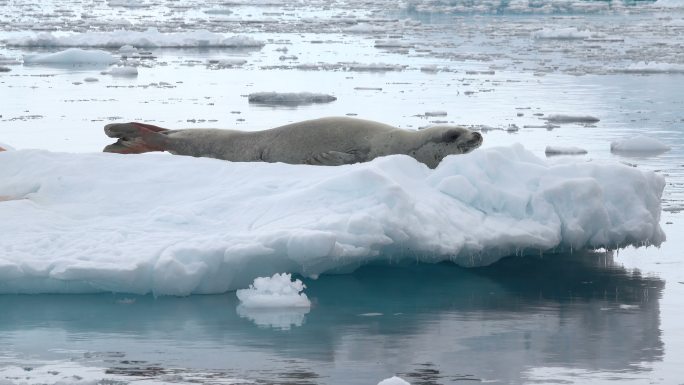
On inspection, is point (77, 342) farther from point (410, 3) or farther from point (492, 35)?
point (410, 3)

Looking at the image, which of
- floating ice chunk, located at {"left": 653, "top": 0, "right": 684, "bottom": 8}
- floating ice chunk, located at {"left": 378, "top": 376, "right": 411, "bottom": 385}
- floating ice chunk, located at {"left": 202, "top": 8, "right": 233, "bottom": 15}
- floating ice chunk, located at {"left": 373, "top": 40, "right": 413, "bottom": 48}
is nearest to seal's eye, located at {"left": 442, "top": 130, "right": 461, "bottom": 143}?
floating ice chunk, located at {"left": 378, "top": 376, "right": 411, "bottom": 385}

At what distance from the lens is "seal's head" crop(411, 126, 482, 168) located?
6.90 m

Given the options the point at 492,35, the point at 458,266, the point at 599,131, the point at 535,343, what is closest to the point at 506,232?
the point at 458,266

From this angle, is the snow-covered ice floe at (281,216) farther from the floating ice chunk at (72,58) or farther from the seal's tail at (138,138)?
the floating ice chunk at (72,58)

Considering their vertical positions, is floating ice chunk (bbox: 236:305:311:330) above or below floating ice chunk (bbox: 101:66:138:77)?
below

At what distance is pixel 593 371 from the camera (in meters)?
4.12

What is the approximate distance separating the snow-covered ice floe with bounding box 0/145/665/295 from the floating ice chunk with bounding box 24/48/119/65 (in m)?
14.0

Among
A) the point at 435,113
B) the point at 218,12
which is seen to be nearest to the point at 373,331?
the point at 435,113

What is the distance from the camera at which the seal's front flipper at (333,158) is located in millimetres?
7094

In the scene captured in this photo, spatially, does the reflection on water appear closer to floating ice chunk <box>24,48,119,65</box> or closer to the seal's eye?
the seal's eye

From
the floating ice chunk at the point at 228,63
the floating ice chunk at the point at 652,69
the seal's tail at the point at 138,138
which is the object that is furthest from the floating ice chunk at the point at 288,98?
the seal's tail at the point at 138,138

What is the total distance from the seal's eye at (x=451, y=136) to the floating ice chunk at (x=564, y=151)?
11.2 ft

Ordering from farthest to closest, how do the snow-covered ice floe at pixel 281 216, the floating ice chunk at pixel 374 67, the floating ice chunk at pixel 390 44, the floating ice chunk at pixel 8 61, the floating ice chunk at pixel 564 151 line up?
the floating ice chunk at pixel 390 44 → the floating ice chunk at pixel 8 61 → the floating ice chunk at pixel 374 67 → the floating ice chunk at pixel 564 151 → the snow-covered ice floe at pixel 281 216

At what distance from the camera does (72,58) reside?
66.1ft
